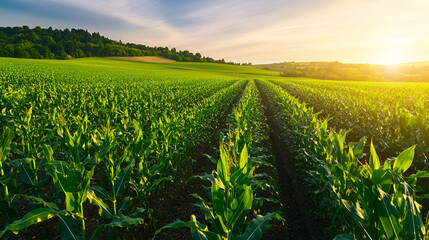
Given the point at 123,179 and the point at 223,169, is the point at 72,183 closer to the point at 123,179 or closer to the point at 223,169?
the point at 123,179

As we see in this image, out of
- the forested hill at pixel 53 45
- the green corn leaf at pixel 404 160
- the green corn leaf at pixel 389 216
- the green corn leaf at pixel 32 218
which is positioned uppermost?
the forested hill at pixel 53 45

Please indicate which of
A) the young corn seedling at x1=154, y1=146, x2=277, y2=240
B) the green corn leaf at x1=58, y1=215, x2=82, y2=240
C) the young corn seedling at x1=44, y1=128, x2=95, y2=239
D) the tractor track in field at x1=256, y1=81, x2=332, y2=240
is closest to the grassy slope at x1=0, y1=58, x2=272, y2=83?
the tractor track in field at x1=256, y1=81, x2=332, y2=240

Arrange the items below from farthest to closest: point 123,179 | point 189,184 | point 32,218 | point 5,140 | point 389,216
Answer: point 189,184 → point 123,179 → point 5,140 → point 32,218 → point 389,216

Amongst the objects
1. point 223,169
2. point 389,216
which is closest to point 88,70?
point 223,169

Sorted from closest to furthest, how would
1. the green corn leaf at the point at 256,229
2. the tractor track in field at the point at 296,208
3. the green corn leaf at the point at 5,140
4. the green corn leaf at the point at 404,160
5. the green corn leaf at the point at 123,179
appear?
the green corn leaf at the point at 256,229
the green corn leaf at the point at 404,160
the green corn leaf at the point at 5,140
the green corn leaf at the point at 123,179
the tractor track in field at the point at 296,208

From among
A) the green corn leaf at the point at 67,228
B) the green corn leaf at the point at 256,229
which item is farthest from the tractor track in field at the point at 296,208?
the green corn leaf at the point at 67,228

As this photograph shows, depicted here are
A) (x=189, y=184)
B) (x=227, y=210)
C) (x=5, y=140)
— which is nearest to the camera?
(x=227, y=210)

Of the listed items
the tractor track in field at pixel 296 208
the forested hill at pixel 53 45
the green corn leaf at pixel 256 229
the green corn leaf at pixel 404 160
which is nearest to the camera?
the green corn leaf at pixel 256 229

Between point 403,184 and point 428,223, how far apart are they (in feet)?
1.68

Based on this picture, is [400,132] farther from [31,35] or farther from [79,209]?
[31,35]

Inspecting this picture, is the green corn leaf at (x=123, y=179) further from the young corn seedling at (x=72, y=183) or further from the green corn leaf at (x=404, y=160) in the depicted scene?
the green corn leaf at (x=404, y=160)

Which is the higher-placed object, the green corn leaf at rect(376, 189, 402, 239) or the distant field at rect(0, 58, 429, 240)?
the green corn leaf at rect(376, 189, 402, 239)

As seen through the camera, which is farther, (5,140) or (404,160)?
(5,140)

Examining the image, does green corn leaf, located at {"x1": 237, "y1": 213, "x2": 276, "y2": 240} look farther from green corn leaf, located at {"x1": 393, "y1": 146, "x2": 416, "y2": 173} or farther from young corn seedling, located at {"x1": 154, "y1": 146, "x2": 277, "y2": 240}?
green corn leaf, located at {"x1": 393, "y1": 146, "x2": 416, "y2": 173}
